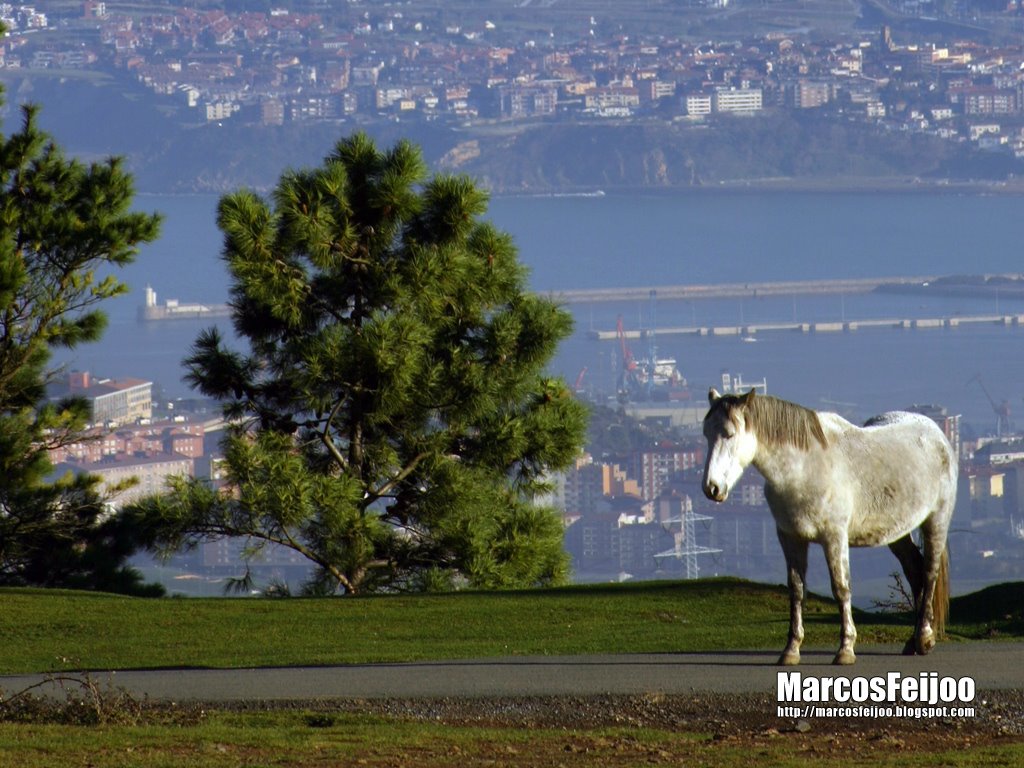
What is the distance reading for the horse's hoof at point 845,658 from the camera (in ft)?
29.9

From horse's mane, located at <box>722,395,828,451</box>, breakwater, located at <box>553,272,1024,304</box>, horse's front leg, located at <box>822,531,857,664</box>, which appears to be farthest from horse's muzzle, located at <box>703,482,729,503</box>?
breakwater, located at <box>553,272,1024,304</box>

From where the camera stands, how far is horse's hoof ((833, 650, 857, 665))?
29.9 ft

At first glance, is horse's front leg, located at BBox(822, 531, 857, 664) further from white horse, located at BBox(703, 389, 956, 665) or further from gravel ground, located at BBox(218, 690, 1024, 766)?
gravel ground, located at BBox(218, 690, 1024, 766)

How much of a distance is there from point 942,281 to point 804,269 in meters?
21.3

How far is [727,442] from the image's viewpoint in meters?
8.68

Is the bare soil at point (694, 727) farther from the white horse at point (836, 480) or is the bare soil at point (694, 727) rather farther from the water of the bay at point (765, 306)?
the water of the bay at point (765, 306)

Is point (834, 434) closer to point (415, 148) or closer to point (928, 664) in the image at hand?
point (928, 664)

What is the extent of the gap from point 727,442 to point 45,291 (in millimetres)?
9207

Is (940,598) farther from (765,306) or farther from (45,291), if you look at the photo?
(765,306)

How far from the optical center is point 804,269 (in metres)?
172

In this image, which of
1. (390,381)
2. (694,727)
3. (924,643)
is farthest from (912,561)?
(390,381)

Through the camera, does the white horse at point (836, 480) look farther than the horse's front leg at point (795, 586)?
No

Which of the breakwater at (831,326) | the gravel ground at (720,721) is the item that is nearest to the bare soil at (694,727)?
the gravel ground at (720,721)

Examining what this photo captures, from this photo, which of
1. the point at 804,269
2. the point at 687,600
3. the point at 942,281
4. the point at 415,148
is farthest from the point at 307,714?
the point at 804,269
